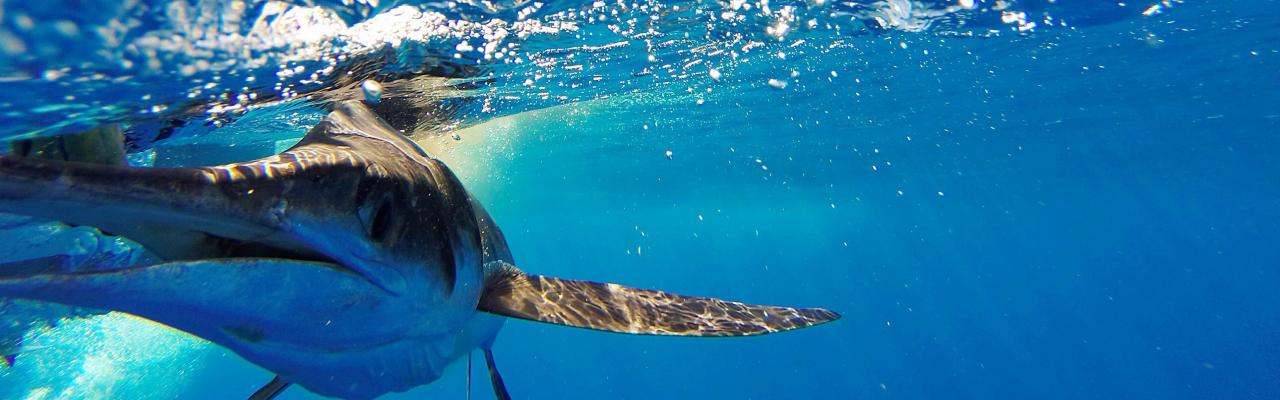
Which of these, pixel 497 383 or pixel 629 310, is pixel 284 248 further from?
pixel 497 383

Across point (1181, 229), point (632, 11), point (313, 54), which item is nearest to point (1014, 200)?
point (1181, 229)

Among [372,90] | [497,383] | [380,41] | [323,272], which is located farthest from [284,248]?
[372,90]

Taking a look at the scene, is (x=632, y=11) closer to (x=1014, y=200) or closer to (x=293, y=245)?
(x=293, y=245)

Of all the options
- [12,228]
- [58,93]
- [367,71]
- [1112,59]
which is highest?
[58,93]

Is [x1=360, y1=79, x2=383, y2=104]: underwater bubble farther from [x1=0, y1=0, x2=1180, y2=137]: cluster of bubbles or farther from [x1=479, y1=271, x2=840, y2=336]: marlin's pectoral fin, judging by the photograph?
[x1=479, y1=271, x2=840, y2=336]: marlin's pectoral fin

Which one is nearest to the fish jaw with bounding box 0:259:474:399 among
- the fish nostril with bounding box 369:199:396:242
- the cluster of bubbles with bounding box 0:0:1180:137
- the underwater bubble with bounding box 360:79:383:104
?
the fish nostril with bounding box 369:199:396:242

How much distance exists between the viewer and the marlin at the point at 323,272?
1779 mm

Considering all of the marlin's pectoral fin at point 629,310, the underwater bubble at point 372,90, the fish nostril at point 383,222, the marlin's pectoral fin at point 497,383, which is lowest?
the marlin's pectoral fin at point 497,383

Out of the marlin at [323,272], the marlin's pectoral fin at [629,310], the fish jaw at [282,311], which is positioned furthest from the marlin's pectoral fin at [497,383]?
the fish jaw at [282,311]

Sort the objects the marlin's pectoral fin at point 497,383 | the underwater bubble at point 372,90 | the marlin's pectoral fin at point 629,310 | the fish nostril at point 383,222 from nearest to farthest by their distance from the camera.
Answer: the fish nostril at point 383,222 → the marlin's pectoral fin at point 629,310 → the marlin's pectoral fin at point 497,383 → the underwater bubble at point 372,90

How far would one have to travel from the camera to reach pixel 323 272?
2.26m

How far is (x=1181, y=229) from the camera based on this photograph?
6612cm

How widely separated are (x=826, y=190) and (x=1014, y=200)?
16348mm

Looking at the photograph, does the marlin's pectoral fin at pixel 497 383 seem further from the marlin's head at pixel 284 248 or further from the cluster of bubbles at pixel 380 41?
the cluster of bubbles at pixel 380 41
